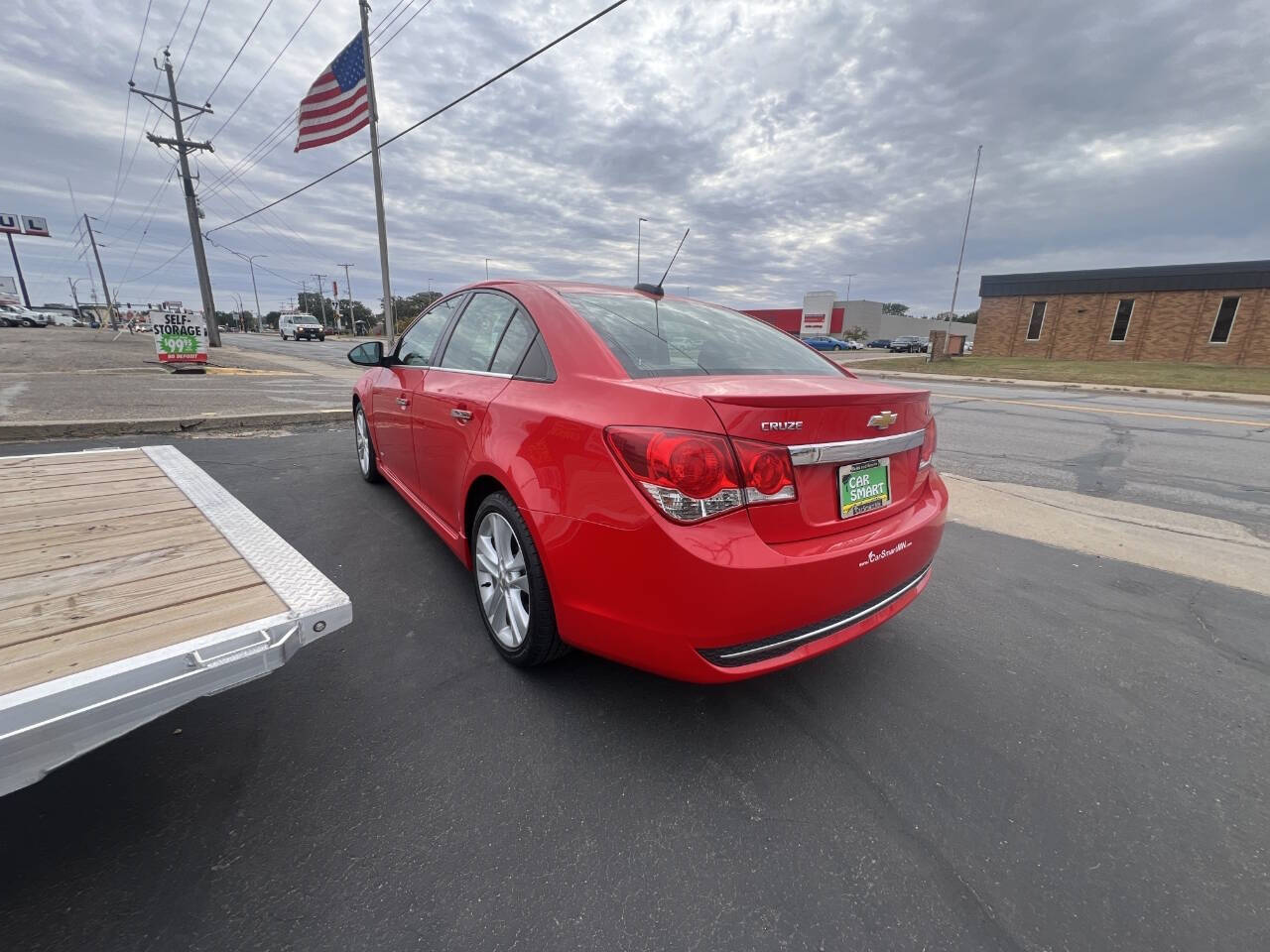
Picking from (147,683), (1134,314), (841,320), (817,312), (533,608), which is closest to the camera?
(147,683)

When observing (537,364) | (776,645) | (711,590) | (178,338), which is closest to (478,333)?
(537,364)

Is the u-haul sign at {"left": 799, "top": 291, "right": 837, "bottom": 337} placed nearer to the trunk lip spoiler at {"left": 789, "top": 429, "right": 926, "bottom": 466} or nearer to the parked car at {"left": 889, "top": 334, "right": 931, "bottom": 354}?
the parked car at {"left": 889, "top": 334, "right": 931, "bottom": 354}

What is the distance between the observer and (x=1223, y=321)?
2920 cm

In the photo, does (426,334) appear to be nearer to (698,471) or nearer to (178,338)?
(698,471)

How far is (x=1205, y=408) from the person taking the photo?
12.2 m

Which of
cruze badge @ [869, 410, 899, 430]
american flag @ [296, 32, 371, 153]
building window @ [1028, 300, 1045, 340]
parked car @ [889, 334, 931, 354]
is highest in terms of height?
american flag @ [296, 32, 371, 153]

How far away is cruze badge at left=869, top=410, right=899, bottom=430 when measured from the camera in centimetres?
197

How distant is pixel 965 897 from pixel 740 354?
6.48ft

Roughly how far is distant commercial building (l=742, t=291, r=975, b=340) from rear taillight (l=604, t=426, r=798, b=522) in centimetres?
5807

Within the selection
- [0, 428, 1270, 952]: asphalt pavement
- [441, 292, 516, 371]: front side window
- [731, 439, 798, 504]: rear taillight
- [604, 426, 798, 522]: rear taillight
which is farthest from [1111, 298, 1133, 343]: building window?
[604, 426, 798, 522]: rear taillight

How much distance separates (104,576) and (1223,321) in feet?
141

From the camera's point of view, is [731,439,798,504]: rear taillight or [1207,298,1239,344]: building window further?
[1207,298,1239,344]: building window

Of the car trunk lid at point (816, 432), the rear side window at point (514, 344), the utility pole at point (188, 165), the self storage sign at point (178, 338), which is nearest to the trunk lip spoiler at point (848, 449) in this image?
the car trunk lid at point (816, 432)

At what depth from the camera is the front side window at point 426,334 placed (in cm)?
355
